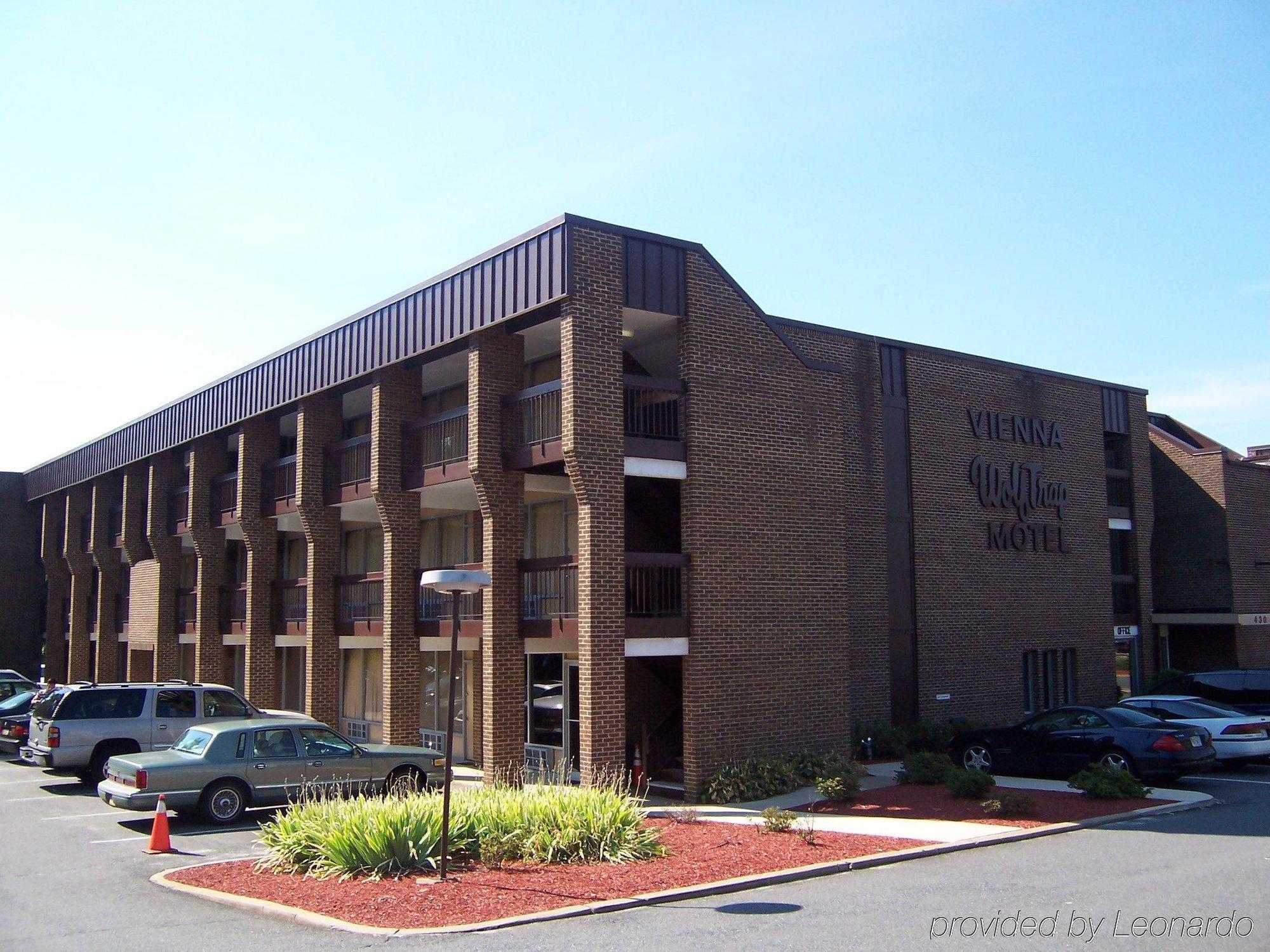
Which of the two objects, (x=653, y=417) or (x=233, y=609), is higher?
(x=653, y=417)

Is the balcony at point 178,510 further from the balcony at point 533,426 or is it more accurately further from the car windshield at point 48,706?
the balcony at point 533,426

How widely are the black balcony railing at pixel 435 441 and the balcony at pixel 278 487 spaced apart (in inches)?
190

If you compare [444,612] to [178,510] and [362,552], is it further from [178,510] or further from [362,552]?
[178,510]

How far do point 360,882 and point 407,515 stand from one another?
11133mm

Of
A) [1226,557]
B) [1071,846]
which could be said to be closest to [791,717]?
[1071,846]

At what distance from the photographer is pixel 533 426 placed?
1867 centimetres

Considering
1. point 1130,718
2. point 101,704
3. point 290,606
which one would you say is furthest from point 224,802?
point 1130,718

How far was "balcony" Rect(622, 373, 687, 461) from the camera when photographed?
17547 mm

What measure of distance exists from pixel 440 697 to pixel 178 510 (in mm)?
12420

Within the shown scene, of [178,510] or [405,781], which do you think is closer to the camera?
[405,781]

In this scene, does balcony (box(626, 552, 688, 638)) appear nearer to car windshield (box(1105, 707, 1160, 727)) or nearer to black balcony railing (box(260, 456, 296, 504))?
car windshield (box(1105, 707, 1160, 727))

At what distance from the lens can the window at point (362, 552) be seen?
91.8 ft

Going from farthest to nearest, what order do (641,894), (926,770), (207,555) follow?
(207,555) → (926,770) → (641,894)

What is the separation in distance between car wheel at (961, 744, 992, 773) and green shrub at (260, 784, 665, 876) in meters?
9.25
